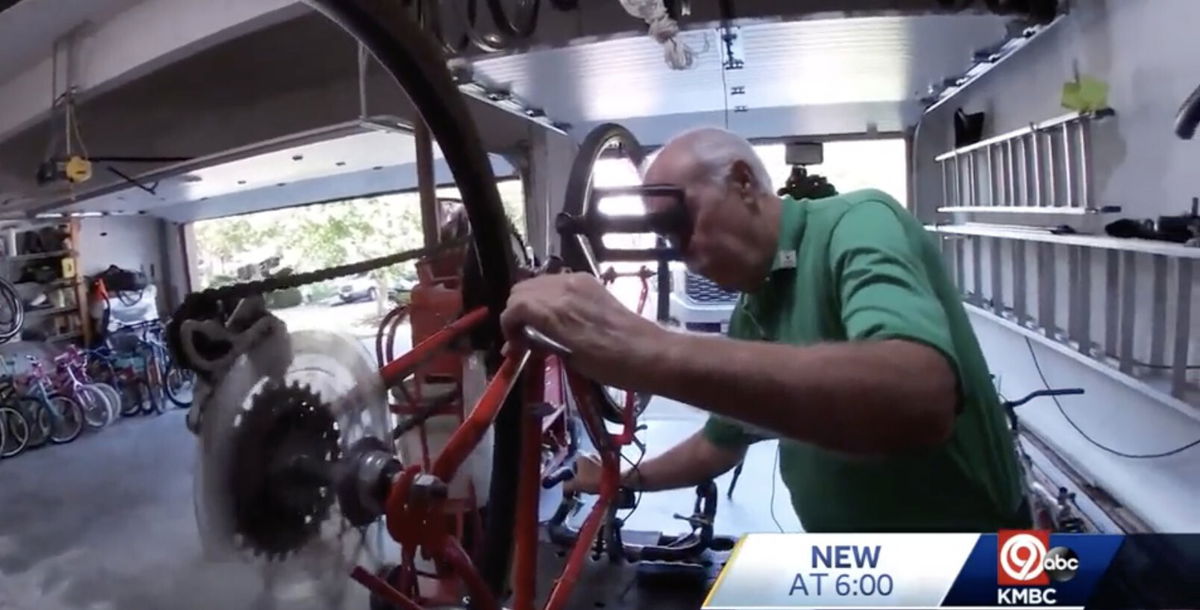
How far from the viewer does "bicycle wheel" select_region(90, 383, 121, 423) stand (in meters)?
5.16

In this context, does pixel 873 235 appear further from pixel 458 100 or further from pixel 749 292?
pixel 458 100

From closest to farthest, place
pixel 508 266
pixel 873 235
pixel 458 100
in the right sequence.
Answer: pixel 873 235 < pixel 458 100 < pixel 508 266

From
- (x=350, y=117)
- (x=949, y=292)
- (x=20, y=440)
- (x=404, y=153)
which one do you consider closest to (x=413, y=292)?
(x=404, y=153)

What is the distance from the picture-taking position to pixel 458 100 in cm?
85

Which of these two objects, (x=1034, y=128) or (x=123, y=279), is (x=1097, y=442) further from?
(x=123, y=279)

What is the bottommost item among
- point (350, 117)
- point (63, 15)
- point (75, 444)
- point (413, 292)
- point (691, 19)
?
point (75, 444)

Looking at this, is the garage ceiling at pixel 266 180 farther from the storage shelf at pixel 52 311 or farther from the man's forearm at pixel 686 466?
the storage shelf at pixel 52 311

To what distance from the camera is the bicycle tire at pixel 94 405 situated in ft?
16.9

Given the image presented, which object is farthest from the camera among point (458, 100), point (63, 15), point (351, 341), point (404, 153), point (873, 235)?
point (404, 153)

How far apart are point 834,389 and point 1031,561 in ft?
0.94

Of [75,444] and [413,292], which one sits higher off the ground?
[413,292]

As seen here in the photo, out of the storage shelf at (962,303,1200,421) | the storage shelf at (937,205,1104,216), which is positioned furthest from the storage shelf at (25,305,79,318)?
the storage shelf at (937,205,1104,216)

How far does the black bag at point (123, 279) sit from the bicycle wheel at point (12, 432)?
3.26m

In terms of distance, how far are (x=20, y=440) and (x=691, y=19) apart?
206 inches
